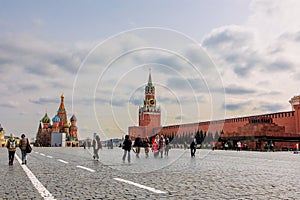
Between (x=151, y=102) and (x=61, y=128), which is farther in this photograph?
(x=61, y=128)

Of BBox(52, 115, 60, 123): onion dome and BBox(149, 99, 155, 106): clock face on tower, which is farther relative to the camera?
BBox(52, 115, 60, 123): onion dome

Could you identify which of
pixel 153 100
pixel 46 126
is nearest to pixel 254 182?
pixel 153 100

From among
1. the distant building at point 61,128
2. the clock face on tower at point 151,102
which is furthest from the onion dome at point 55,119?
the clock face on tower at point 151,102

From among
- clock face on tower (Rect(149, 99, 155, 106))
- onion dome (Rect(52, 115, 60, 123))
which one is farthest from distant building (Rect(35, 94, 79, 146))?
clock face on tower (Rect(149, 99, 155, 106))

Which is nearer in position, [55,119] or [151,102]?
[151,102]

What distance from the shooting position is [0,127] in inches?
4783

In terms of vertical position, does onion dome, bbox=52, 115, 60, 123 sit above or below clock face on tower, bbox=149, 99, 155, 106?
above

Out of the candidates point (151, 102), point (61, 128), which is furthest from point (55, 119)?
point (151, 102)

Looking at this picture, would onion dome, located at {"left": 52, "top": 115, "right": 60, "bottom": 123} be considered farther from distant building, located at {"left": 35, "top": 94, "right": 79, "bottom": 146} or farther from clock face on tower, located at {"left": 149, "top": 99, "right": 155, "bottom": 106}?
clock face on tower, located at {"left": 149, "top": 99, "right": 155, "bottom": 106}

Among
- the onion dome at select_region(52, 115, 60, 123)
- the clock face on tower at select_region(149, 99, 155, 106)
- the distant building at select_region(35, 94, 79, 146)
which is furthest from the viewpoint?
the onion dome at select_region(52, 115, 60, 123)

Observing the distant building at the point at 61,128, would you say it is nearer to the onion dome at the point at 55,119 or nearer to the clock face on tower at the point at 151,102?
the onion dome at the point at 55,119

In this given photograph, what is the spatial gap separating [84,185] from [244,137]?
5189cm

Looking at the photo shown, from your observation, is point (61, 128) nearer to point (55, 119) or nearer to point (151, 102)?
point (55, 119)

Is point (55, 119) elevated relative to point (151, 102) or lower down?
elevated
